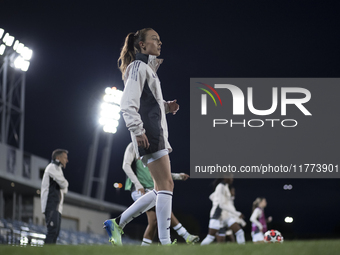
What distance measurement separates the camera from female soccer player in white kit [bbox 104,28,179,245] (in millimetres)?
4957

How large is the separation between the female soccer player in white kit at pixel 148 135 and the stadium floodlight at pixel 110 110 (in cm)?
1695

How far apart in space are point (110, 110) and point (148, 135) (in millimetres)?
17541

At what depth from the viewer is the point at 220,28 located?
44.5m

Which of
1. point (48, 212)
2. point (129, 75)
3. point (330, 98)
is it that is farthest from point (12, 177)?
point (129, 75)

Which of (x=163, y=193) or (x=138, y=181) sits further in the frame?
(x=138, y=181)

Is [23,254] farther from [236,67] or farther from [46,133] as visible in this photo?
[46,133]

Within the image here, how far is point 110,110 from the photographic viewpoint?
22.4m

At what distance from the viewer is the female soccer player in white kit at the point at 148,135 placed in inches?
195

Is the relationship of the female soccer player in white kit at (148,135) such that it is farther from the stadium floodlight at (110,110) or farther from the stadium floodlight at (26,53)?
the stadium floodlight at (26,53)

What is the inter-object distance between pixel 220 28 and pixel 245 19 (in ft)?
12.3

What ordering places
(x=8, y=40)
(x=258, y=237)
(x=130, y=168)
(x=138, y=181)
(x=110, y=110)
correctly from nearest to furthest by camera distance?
(x=138, y=181)
(x=130, y=168)
(x=258, y=237)
(x=110, y=110)
(x=8, y=40)

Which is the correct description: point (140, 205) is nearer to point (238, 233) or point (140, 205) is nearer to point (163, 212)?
point (163, 212)

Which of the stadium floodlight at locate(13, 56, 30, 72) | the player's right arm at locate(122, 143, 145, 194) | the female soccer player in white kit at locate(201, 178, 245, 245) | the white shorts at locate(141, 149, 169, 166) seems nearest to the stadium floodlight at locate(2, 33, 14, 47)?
the stadium floodlight at locate(13, 56, 30, 72)

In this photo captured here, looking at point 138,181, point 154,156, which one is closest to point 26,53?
point 138,181
